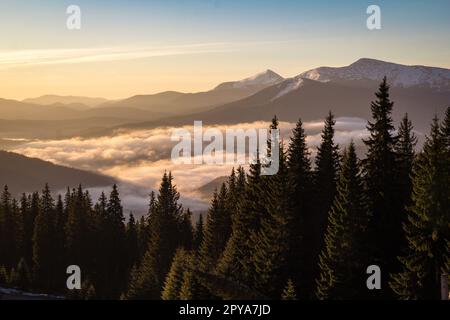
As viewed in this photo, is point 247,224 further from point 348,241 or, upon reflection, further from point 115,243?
point 115,243

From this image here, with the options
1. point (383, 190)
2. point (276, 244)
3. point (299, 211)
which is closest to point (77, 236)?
point (276, 244)

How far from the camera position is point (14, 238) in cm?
9000

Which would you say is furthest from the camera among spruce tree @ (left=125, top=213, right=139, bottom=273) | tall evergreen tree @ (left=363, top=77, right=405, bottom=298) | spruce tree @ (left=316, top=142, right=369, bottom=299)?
spruce tree @ (left=125, top=213, right=139, bottom=273)

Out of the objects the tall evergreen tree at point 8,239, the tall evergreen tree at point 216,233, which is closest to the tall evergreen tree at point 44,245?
the tall evergreen tree at point 8,239

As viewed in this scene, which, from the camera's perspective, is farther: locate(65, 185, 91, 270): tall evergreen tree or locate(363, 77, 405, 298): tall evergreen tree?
locate(65, 185, 91, 270): tall evergreen tree

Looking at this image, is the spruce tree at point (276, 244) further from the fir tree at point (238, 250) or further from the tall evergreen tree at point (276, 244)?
the fir tree at point (238, 250)

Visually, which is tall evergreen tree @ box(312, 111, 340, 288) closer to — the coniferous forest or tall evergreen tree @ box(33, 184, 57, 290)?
the coniferous forest

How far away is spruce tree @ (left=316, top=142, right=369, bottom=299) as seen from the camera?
36.2m

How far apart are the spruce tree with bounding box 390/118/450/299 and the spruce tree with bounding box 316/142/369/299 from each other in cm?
301

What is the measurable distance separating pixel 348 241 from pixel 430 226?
537cm

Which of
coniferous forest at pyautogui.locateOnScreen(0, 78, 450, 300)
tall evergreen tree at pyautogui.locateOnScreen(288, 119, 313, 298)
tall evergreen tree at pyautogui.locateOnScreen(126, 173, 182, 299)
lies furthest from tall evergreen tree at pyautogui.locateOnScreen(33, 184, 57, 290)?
tall evergreen tree at pyautogui.locateOnScreen(288, 119, 313, 298)

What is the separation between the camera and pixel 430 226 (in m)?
32.8
